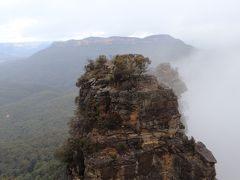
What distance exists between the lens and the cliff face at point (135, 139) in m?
17.3

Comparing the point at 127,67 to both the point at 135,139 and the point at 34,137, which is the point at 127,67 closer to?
the point at 135,139

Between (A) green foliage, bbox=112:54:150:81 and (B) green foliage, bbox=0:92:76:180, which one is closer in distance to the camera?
(A) green foliage, bbox=112:54:150:81

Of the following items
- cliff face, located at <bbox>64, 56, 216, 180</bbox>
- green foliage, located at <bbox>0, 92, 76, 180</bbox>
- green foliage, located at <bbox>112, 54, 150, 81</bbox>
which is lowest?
green foliage, located at <bbox>0, 92, 76, 180</bbox>

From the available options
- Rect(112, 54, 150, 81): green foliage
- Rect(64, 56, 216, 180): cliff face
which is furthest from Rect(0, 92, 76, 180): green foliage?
Rect(112, 54, 150, 81): green foliage

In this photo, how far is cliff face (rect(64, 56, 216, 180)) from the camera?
56.7 ft

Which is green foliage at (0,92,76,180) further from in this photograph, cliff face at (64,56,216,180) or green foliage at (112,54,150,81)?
green foliage at (112,54,150,81)

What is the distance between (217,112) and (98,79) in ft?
265

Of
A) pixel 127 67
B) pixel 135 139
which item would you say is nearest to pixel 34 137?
Answer: pixel 127 67

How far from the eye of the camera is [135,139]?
57.7 feet

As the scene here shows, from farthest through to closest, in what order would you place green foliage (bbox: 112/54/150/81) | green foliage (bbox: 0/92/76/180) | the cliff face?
green foliage (bbox: 0/92/76/180) → green foliage (bbox: 112/54/150/81) → the cliff face

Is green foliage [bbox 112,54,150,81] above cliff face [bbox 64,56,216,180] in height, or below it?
above

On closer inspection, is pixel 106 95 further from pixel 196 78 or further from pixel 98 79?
pixel 196 78

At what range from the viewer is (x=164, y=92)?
721 inches

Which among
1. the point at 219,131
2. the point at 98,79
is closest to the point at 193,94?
the point at 219,131
